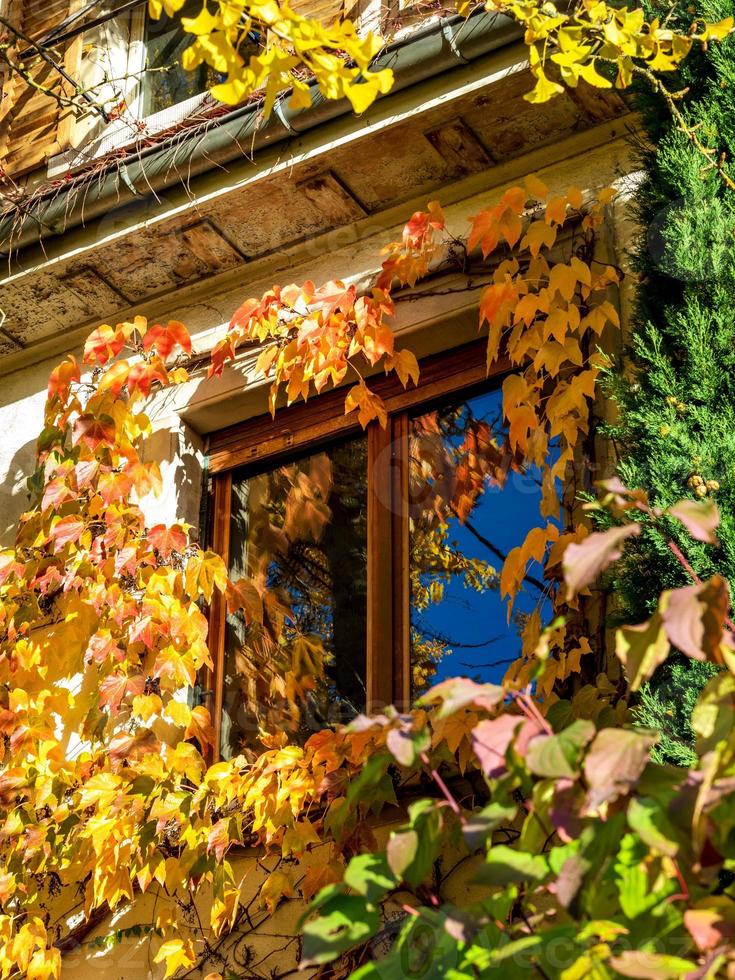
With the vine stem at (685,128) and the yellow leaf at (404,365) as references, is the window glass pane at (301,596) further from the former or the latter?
the vine stem at (685,128)

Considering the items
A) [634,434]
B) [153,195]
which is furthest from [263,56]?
[153,195]

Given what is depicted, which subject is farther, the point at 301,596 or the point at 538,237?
the point at 301,596

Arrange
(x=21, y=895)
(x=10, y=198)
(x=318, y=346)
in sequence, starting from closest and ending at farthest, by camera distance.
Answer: (x=21, y=895) → (x=318, y=346) → (x=10, y=198)

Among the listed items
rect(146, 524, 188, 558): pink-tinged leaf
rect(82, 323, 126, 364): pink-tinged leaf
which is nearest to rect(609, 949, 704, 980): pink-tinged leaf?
rect(146, 524, 188, 558): pink-tinged leaf

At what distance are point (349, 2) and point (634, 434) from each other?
258 centimetres

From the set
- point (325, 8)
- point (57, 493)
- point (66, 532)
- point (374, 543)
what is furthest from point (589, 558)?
point (325, 8)

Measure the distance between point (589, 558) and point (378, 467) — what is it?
93.6 inches

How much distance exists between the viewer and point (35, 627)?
4.35m

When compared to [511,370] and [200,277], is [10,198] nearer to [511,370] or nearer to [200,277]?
[200,277]

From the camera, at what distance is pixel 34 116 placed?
5.40 meters

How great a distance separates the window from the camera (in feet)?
12.6

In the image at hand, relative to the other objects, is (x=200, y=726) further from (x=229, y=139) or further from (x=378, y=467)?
(x=229, y=139)

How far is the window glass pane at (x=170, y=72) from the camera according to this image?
17.1ft

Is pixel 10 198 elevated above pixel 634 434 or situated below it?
above
